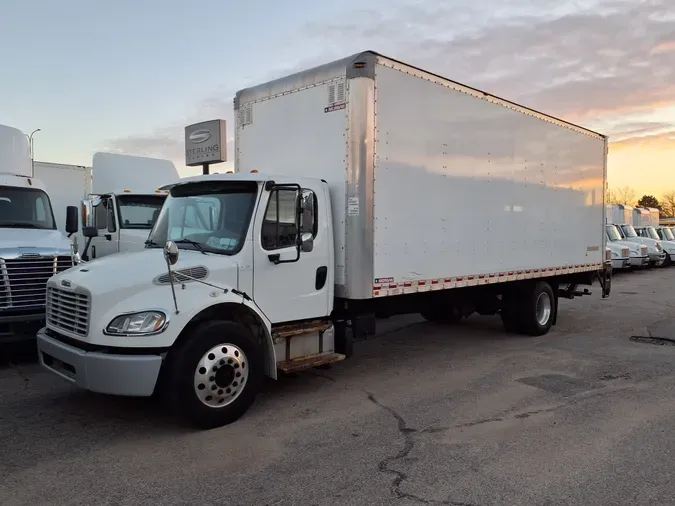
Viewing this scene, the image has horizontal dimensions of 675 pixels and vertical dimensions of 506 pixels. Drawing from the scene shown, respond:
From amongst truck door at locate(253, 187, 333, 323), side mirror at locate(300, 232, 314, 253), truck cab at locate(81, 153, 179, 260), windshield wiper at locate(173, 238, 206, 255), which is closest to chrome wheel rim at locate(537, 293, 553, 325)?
truck door at locate(253, 187, 333, 323)

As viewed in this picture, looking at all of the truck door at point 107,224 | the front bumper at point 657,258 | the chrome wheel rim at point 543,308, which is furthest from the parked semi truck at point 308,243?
the front bumper at point 657,258

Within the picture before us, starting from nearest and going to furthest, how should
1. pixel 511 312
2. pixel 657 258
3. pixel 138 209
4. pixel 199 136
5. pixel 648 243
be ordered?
pixel 511 312 → pixel 138 209 → pixel 199 136 → pixel 657 258 → pixel 648 243

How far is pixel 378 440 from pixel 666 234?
31.2 m

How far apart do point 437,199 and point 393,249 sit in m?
1.13

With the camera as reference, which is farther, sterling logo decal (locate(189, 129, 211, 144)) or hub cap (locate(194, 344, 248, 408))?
sterling logo decal (locate(189, 129, 211, 144))

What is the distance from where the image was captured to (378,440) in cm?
482

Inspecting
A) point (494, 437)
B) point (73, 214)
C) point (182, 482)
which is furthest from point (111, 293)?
point (73, 214)

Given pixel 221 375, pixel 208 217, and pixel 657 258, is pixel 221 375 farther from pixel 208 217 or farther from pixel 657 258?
pixel 657 258

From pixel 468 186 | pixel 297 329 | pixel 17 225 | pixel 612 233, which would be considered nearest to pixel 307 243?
pixel 297 329

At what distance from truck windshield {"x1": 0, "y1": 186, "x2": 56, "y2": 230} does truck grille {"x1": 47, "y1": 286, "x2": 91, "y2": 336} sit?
147 inches

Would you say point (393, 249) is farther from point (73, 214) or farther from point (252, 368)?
point (73, 214)

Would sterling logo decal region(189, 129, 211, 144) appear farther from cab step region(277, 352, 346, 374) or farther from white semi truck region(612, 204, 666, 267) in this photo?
white semi truck region(612, 204, 666, 267)

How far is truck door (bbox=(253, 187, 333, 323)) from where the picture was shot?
5578 mm

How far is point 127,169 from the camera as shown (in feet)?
43.3
